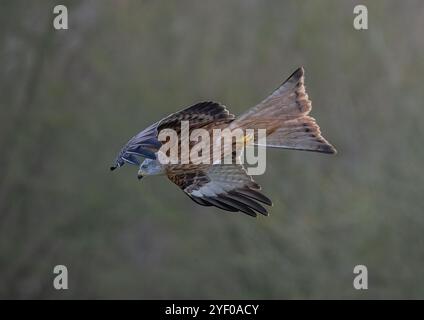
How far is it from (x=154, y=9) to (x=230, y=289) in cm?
393

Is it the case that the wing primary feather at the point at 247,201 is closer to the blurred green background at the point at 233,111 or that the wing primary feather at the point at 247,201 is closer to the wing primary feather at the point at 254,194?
the wing primary feather at the point at 254,194

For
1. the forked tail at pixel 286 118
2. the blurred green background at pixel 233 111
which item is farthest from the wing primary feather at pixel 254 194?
the blurred green background at pixel 233 111

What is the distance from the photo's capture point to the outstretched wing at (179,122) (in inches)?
184

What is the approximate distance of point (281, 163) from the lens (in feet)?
44.1

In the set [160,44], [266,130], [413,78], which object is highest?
[160,44]

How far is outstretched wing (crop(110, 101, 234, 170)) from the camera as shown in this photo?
4.67 metres

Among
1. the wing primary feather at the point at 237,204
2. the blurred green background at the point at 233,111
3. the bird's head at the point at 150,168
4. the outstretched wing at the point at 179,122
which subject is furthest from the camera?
the blurred green background at the point at 233,111

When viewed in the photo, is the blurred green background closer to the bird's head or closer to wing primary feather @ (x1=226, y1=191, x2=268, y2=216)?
the bird's head

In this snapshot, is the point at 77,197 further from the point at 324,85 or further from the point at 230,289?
the point at 324,85

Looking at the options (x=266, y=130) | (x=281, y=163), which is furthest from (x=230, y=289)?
(x=266, y=130)

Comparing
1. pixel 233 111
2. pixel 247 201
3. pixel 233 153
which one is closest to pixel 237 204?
pixel 247 201

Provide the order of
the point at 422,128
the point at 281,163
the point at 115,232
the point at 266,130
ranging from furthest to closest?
the point at 115,232 → the point at 281,163 → the point at 422,128 → the point at 266,130

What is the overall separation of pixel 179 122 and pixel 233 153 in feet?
0.93

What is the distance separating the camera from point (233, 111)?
12.9 meters
